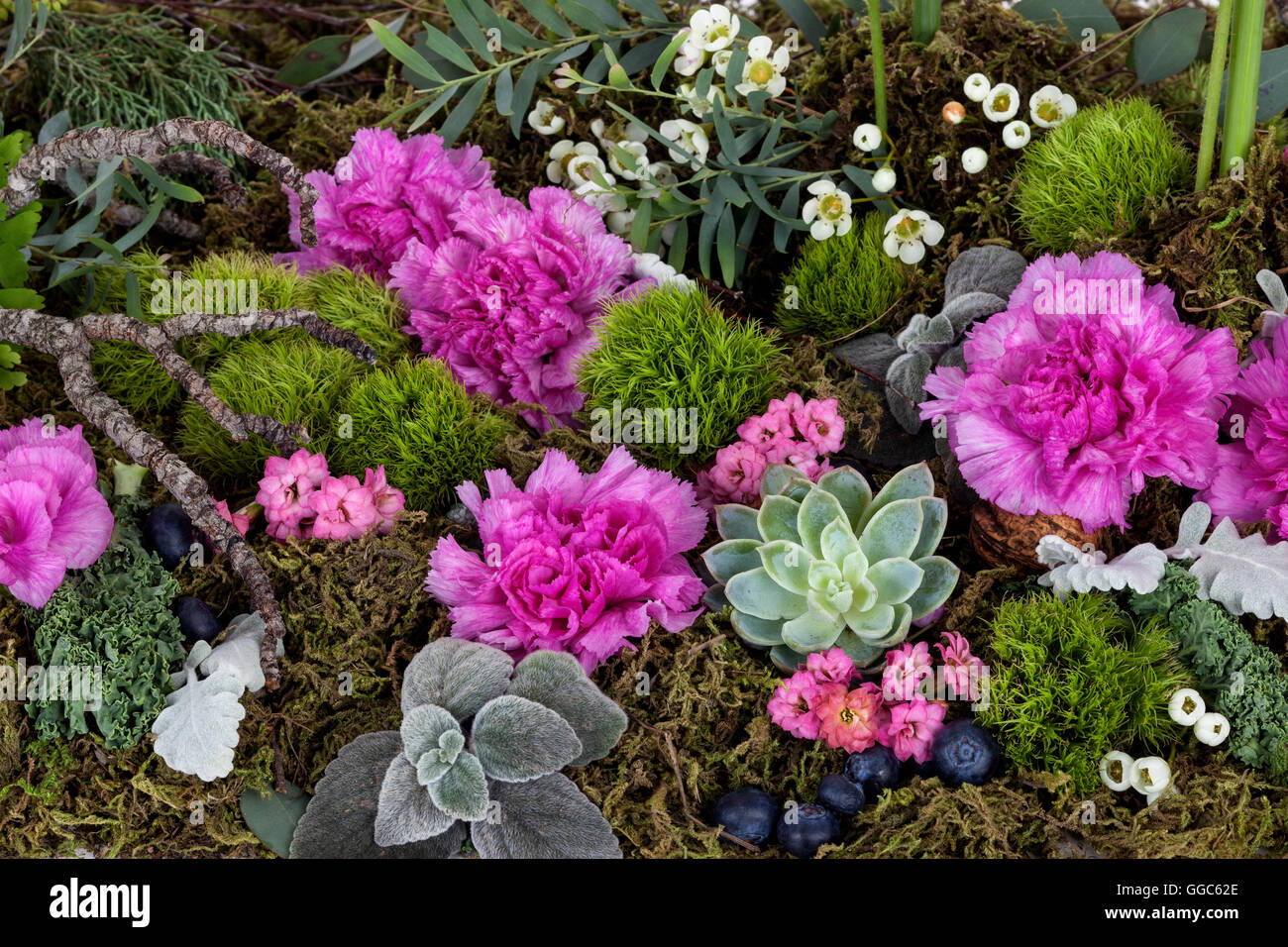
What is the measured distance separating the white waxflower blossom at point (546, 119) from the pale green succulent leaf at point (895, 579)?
83 centimetres

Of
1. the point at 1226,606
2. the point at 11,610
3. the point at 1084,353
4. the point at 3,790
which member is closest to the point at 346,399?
the point at 11,610

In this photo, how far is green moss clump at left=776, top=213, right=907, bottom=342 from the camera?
1.42 meters

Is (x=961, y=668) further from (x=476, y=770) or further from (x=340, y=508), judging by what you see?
(x=340, y=508)

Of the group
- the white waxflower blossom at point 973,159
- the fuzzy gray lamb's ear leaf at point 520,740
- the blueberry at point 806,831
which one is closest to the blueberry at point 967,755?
the blueberry at point 806,831

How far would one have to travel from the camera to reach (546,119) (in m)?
1.62

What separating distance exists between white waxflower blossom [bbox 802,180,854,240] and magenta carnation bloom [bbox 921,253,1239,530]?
0.95 ft

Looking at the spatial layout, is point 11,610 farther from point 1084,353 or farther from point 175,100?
point 1084,353

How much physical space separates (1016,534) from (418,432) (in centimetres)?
67

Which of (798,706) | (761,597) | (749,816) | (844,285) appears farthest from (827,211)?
→ (749,816)

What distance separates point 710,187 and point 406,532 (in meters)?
0.61

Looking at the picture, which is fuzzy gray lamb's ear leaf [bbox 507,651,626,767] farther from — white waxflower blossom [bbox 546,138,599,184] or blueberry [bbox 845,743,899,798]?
white waxflower blossom [bbox 546,138,599,184]

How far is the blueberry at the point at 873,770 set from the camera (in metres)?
1.11

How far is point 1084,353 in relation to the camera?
1146 millimetres

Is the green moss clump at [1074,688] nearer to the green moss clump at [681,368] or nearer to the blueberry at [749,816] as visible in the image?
the blueberry at [749,816]
